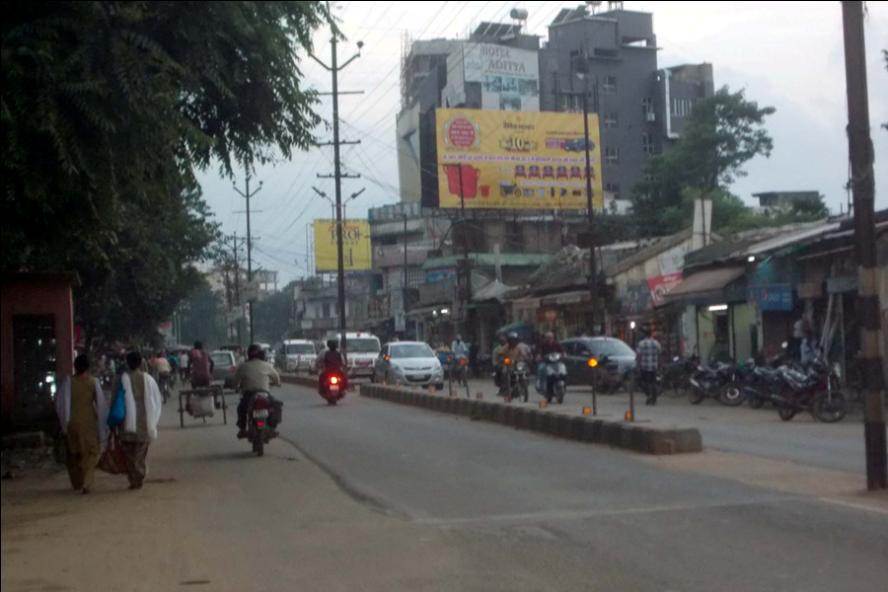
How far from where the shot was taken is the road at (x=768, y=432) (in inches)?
659

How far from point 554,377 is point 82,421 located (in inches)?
656

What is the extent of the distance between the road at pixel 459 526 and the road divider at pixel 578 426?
0.39 m

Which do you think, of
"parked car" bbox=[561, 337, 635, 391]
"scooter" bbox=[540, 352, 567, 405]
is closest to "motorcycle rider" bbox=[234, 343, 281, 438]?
"scooter" bbox=[540, 352, 567, 405]

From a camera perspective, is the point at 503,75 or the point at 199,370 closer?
the point at 199,370

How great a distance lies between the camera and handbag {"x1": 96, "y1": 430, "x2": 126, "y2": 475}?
14.6 meters

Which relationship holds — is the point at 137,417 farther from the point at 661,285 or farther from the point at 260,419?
the point at 661,285

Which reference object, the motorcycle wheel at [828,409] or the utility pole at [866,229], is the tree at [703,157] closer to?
the motorcycle wheel at [828,409]

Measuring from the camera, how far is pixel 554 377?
2934 centimetres

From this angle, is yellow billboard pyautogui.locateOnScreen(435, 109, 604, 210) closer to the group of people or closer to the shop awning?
the shop awning

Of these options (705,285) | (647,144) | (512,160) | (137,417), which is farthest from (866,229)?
(647,144)

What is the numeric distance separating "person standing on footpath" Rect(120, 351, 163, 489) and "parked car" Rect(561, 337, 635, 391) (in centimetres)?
2161

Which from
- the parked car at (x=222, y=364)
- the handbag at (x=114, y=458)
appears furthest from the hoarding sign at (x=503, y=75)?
the handbag at (x=114, y=458)

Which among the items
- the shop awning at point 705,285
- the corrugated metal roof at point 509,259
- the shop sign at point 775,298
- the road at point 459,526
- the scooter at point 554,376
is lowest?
the road at point 459,526

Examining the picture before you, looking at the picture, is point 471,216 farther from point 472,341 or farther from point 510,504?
point 510,504
